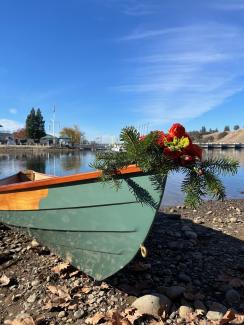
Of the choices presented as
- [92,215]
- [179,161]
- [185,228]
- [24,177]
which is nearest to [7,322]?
[92,215]

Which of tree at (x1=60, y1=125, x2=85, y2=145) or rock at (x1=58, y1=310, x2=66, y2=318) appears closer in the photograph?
rock at (x1=58, y1=310, x2=66, y2=318)

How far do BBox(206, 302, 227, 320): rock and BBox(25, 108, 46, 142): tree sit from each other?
12850 centimetres

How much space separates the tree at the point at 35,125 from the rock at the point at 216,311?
128499 millimetres

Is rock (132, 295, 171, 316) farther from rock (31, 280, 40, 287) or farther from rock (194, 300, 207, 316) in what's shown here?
rock (31, 280, 40, 287)

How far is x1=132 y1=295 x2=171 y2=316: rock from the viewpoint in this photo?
5.41 metres

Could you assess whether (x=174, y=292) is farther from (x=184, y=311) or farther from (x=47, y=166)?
(x=47, y=166)

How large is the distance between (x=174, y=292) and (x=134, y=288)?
0.61m

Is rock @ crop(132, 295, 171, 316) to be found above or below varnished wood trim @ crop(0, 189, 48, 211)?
below

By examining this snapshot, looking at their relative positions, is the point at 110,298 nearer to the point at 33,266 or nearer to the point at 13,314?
the point at 13,314

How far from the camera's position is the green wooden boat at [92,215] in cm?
524

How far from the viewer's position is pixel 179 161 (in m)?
4.88

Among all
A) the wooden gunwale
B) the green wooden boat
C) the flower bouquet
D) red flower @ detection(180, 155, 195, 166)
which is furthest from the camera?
the green wooden boat

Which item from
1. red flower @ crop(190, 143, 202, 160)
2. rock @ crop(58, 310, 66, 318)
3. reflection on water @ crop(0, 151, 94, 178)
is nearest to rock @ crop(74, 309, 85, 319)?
rock @ crop(58, 310, 66, 318)

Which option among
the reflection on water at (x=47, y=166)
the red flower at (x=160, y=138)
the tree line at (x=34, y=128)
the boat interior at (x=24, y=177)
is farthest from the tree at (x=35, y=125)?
the red flower at (x=160, y=138)
